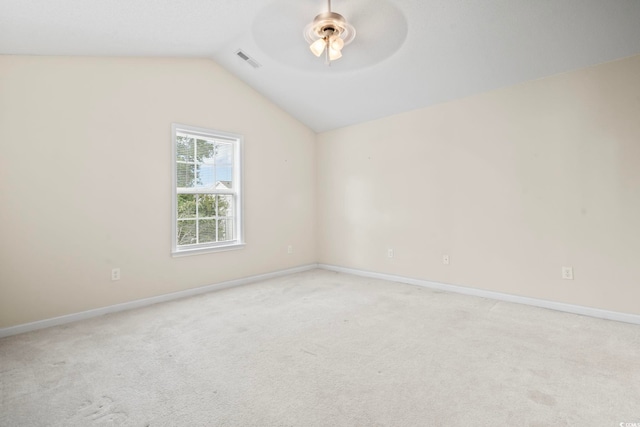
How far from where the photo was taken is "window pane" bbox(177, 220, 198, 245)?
11.9ft

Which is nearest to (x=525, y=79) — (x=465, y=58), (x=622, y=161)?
(x=465, y=58)

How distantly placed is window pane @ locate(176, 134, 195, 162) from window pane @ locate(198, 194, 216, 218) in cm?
48

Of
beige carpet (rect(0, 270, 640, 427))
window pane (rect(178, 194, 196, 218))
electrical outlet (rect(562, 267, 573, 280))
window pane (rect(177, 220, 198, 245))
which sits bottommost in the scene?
beige carpet (rect(0, 270, 640, 427))

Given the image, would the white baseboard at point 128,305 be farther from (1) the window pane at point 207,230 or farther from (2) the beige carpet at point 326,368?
(1) the window pane at point 207,230

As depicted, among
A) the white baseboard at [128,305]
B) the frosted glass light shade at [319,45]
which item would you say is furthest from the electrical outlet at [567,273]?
the white baseboard at [128,305]

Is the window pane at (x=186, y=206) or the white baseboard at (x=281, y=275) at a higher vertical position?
the window pane at (x=186, y=206)

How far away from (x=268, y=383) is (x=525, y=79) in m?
3.57

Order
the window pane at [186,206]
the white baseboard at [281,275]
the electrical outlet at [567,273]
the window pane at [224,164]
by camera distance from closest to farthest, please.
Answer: the white baseboard at [281,275] < the electrical outlet at [567,273] < the window pane at [186,206] < the window pane at [224,164]

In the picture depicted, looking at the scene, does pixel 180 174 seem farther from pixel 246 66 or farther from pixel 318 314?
pixel 318 314

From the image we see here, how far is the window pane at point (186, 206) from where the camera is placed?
11.8 ft

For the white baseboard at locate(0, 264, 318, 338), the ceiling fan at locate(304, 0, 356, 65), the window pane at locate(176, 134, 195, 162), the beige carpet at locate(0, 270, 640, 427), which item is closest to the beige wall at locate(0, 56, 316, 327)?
the white baseboard at locate(0, 264, 318, 338)

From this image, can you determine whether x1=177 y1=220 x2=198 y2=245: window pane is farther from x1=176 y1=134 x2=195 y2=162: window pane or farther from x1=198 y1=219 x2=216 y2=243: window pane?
x1=176 y1=134 x2=195 y2=162: window pane

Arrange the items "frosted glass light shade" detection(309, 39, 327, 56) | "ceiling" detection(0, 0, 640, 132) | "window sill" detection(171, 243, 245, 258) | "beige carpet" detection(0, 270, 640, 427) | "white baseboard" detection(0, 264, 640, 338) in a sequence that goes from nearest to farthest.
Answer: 1. "beige carpet" detection(0, 270, 640, 427)
2. "ceiling" detection(0, 0, 640, 132)
3. "frosted glass light shade" detection(309, 39, 327, 56)
4. "white baseboard" detection(0, 264, 640, 338)
5. "window sill" detection(171, 243, 245, 258)

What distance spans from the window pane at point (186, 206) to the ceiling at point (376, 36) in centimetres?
156
